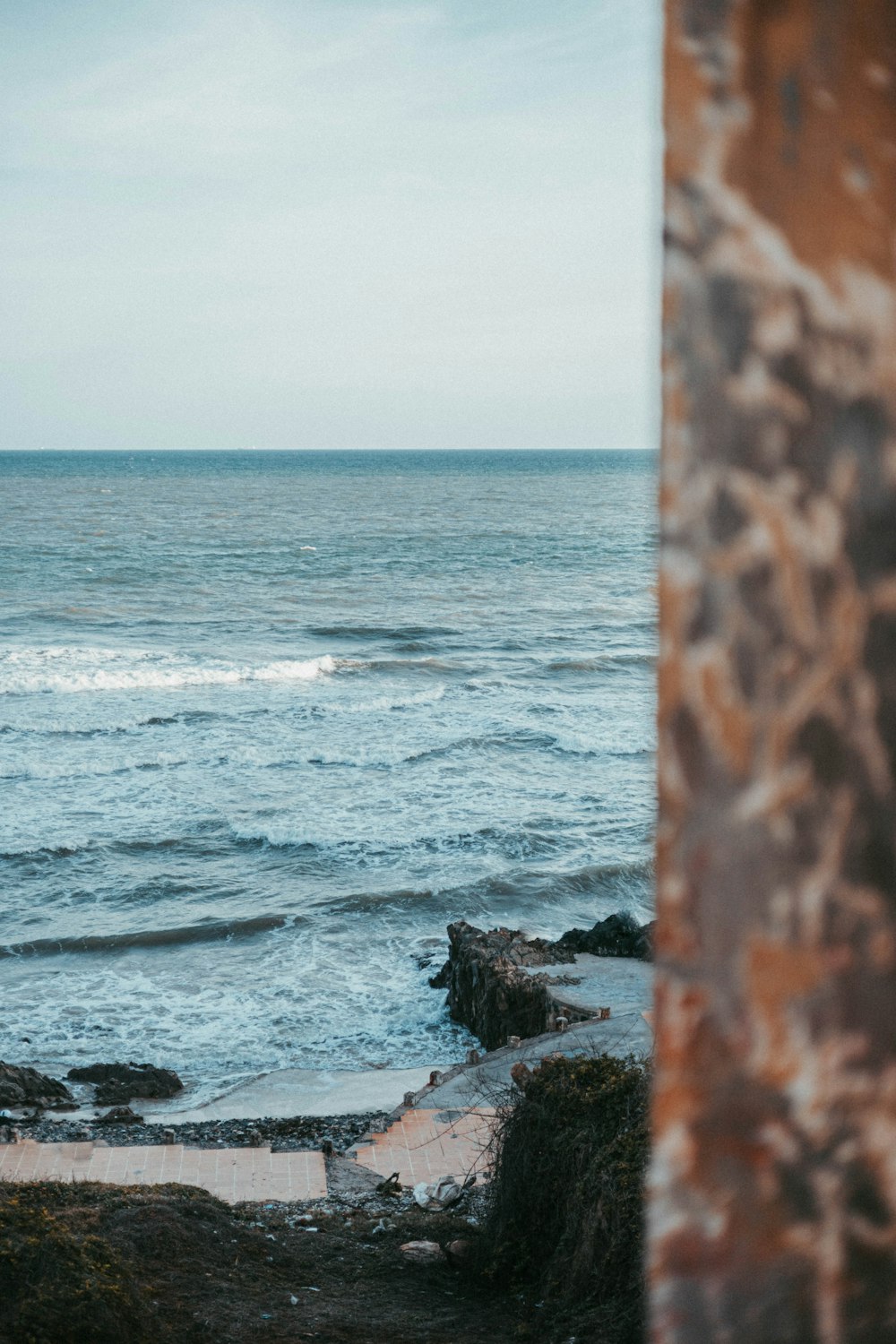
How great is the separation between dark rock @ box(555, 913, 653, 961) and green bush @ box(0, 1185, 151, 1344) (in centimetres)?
963

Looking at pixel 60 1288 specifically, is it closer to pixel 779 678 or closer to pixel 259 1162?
pixel 259 1162

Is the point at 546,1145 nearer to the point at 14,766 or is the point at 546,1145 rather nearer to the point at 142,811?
the point at 142,811

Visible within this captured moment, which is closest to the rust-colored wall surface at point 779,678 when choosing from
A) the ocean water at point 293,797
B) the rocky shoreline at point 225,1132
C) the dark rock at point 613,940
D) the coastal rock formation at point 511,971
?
the ocean water at point 293,797

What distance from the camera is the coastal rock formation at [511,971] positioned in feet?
44.5

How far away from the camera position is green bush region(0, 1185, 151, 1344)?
571 centimetres

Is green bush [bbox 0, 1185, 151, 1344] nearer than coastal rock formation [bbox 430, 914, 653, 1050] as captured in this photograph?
Yes

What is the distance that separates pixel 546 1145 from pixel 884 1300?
23.9ft

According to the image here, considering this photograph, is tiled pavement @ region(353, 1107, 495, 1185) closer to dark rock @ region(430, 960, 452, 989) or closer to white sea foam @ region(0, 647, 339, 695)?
dark rock @ region(430, 960, 452, 989)

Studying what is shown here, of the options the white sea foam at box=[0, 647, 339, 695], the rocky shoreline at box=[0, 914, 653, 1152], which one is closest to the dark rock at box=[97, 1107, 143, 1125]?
the rocky shoreline at box=[0, 914, 653, 1152]

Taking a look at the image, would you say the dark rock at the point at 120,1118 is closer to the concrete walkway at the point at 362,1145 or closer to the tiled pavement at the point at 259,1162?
the concrete walkway at the point at 362,1145

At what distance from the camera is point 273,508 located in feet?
296

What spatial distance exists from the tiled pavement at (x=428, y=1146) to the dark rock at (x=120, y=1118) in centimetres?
251

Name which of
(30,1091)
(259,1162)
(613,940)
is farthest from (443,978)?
(30,1091)

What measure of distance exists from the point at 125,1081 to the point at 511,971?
4.50 m
